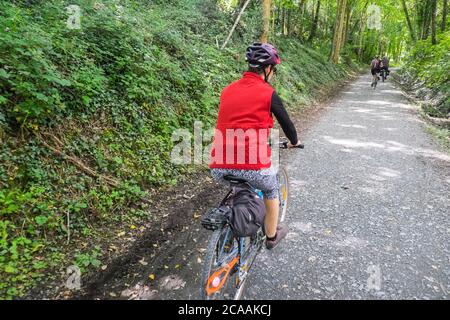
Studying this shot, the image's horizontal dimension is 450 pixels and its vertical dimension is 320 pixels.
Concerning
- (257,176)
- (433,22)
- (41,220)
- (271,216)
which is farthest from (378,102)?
(41,220)

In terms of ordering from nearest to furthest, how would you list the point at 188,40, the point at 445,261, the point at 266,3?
the point at 445,261 → the point at 188,40 → the point at 266,3

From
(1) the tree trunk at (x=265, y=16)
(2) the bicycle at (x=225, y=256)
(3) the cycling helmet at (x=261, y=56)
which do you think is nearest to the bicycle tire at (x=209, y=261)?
(2) the bicycle at (x=225, y=256)

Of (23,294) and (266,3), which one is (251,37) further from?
(23,294)

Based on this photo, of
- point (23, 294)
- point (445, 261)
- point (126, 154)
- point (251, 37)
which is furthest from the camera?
point (251, 37)

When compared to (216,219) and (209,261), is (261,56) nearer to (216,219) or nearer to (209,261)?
(216,219)

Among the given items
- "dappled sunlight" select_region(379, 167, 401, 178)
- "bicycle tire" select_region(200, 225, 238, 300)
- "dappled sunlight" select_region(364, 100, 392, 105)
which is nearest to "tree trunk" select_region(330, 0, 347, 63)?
"dappled sunlight" select_region(364, 100, 392, 105)

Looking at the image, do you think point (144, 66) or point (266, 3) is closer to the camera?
point (144, 66)

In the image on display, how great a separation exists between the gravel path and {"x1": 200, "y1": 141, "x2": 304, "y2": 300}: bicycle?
26 cm

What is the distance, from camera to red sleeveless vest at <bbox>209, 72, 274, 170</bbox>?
3.28 metres

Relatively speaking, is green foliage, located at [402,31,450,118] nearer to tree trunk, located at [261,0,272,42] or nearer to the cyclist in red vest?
tree trunk, located at [261,0,272,42]
